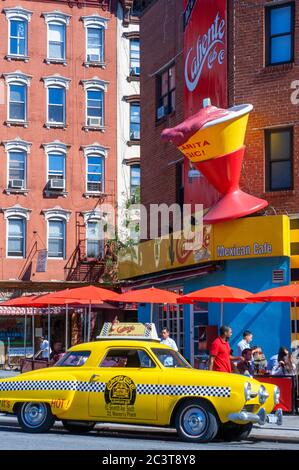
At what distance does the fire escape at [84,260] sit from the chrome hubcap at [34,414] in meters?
31.4

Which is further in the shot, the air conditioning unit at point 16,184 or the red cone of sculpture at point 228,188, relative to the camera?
the air conditioning unit at point 16,184

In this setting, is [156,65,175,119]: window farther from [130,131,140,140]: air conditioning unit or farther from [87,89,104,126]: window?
[130,131,140,140]: air conditioning unit

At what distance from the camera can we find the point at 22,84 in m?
48.2

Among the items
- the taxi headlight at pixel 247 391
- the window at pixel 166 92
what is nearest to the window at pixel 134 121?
the window at pixel 166 92

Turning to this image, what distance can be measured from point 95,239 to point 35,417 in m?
32.7

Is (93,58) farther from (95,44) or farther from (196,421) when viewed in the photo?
(196,421)

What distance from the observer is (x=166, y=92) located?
30781 mm

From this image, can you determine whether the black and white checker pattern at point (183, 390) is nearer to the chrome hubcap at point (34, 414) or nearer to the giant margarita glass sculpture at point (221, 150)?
the chrome hubcap at point (34, 414)

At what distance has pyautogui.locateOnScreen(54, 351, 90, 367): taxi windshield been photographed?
52.9 ft

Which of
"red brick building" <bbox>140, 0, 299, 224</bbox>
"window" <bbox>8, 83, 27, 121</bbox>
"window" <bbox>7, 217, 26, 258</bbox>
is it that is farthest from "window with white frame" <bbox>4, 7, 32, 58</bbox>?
"red brick building" <bbox>140, 0, 299, 224</bbox>

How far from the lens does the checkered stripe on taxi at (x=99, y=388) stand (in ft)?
48.9

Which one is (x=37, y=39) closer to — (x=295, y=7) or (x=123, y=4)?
(x=123, y=4)
